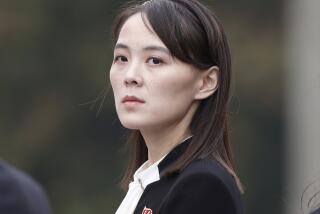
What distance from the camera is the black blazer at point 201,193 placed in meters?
3.73

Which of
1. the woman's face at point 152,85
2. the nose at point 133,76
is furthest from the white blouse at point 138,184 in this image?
the nose at point 133,76

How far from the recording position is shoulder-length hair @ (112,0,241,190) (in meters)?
3.92

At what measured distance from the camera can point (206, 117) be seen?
13.1ft

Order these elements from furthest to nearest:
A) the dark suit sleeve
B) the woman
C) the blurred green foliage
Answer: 1. the blurred green foliage
2. the woman
3. the dark suit sleeve

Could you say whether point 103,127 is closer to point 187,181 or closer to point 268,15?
point 268,15

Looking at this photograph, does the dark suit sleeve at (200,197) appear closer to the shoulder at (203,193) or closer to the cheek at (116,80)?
the shoulder at (203,193)

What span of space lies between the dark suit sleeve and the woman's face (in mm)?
271

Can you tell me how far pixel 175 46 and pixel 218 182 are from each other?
45 cm

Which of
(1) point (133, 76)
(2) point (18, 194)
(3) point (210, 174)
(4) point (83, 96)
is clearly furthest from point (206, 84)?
(4) point (83, 96)

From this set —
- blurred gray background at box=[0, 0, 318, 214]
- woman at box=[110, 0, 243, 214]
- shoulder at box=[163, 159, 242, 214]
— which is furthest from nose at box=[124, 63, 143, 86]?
blurred gray background at box=[0, 0, 318, 214]

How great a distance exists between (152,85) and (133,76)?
0.06 metres

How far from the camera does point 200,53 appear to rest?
396 centimetres

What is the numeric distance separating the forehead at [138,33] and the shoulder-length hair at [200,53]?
0.01m

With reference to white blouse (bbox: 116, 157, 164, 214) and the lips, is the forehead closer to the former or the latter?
the lips
